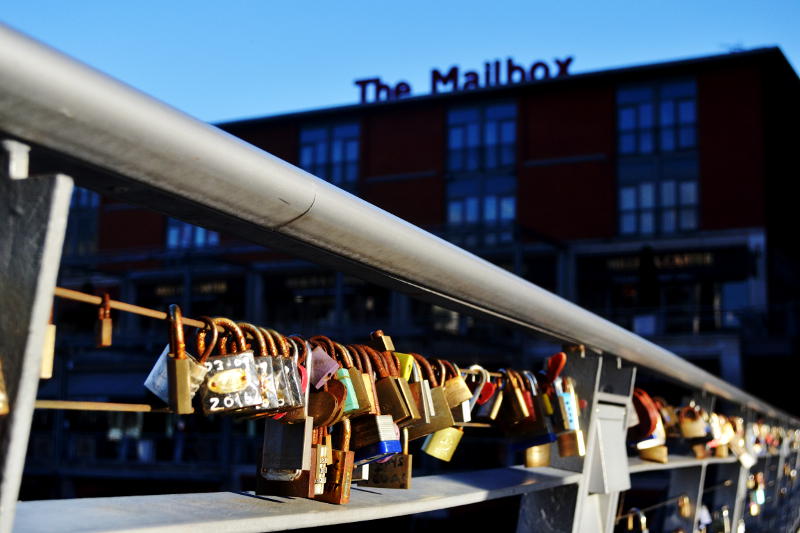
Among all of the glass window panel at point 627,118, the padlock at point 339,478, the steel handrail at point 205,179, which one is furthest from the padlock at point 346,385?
the glass window panel at point 627,118

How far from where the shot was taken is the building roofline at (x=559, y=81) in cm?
3447

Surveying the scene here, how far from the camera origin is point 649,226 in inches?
1401

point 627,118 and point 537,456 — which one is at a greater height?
point 627,118

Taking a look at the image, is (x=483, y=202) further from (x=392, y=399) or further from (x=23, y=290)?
(x=23, y=290)

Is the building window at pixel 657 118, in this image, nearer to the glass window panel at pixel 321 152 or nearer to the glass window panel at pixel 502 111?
the glass window panel at pixel 502 111

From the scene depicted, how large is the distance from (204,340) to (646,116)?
36017mm

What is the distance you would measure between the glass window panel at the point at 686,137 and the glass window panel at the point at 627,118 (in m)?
1.71

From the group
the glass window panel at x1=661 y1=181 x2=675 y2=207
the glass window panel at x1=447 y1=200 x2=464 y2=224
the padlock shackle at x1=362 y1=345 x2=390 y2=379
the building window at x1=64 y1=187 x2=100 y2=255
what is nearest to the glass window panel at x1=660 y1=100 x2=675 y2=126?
the glass window panel at x1=661 y1=181 x2=675 y2=207

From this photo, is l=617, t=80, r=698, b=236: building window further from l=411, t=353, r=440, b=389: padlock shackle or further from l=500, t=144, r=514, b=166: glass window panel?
l=411, t=353, r=440, b=389: padlock shackle

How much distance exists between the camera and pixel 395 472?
2301 millimetres

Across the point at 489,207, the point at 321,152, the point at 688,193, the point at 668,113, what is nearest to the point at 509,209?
the point at 489,207

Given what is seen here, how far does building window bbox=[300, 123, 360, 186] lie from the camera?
40375 mm

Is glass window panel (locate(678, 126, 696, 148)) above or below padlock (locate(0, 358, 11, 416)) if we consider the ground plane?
above

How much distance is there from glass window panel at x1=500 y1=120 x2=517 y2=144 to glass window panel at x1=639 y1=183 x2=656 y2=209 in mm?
5229
